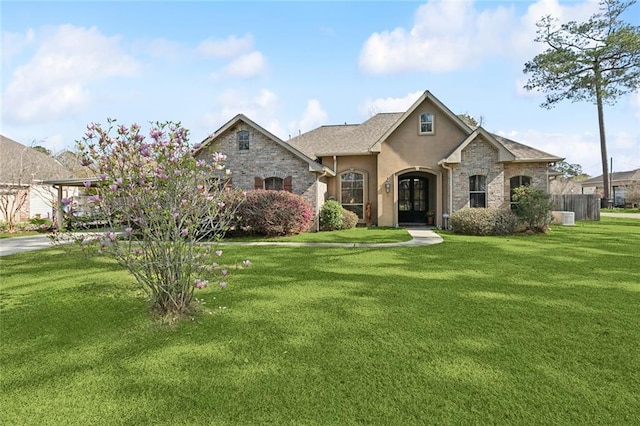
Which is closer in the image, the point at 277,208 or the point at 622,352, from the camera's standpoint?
the point at 622,352

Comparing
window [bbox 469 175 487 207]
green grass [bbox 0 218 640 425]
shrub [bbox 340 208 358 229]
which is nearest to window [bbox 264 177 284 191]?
shrub [bbox 340 208 358 229]

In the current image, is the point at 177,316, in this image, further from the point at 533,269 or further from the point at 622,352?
the point at 533,269

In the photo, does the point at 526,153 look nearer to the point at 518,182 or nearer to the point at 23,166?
the point at 518,182

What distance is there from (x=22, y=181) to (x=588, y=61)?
39.7 meters

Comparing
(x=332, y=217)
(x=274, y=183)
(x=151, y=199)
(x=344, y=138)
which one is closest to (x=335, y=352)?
(x=151, y=199)

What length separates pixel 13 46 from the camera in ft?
31.3

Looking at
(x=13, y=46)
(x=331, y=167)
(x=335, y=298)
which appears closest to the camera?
(x=335, y=298)

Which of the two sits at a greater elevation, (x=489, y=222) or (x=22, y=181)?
(x=22, y=181)

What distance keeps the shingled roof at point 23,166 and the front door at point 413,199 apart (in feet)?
68.5

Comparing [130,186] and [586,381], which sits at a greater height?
[130,186]

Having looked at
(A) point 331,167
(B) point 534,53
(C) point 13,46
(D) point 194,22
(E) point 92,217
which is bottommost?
(E) point 92,217

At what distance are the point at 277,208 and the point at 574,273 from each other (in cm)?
976

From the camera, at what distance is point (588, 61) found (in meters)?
27.0

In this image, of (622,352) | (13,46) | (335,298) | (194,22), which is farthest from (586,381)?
(13,46)
